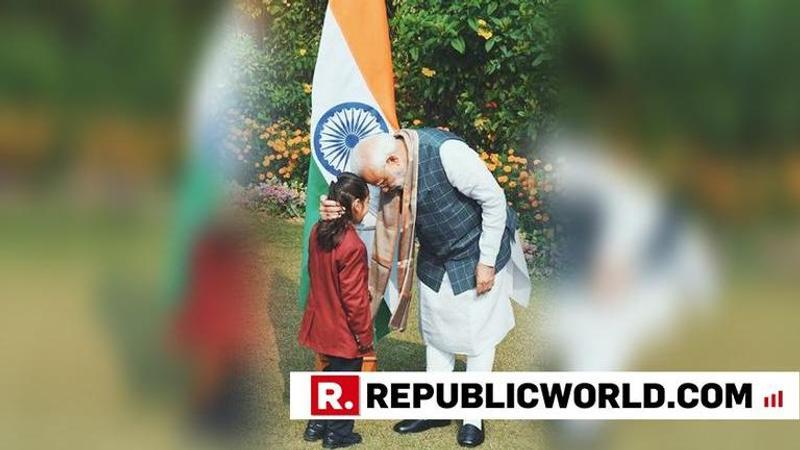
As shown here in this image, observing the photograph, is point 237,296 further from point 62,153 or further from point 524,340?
point 524,340

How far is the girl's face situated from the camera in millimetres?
2457

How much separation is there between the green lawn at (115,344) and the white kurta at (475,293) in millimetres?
396

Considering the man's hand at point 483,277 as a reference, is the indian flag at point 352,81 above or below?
above

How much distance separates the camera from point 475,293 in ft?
8.38

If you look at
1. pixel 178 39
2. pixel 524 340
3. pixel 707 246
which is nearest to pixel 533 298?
pixel 524 340

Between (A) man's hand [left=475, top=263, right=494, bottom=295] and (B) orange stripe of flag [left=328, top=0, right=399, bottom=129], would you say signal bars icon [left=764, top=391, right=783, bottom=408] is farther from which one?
(B) orange stripe of flag [left=328, top=0, right=399, bottom=129]

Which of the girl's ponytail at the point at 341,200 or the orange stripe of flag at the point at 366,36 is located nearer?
the girl's ponytail at the point at 341,200

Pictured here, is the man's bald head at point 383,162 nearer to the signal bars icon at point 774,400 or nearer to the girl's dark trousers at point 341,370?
the girl's dark trousers at point 341,370

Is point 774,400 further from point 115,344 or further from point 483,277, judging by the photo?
point 115,344

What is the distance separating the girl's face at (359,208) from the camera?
2457 millimetres

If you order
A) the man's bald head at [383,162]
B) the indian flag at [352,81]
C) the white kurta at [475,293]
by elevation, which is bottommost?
the white kurta at [475,293]

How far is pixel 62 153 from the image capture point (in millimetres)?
2406

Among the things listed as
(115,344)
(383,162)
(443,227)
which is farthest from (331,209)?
(115,344)

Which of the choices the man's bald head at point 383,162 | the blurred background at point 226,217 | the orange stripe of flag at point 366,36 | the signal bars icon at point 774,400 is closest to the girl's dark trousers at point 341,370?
the blurred background at point 226,217
